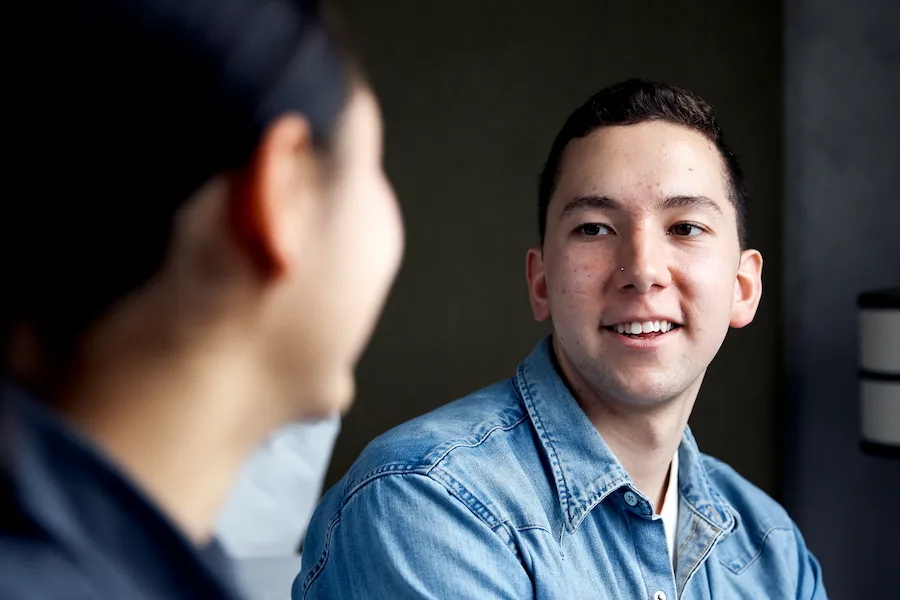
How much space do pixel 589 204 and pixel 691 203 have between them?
0.41 feet

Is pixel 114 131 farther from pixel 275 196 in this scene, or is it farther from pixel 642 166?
pixel 642 166

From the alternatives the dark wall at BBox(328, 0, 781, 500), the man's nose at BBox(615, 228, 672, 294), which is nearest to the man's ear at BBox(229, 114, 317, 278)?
the man's nose at BBox(615, 228, 672, 294)

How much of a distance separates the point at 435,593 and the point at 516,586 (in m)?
0.11

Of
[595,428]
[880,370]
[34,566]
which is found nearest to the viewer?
[34,566]

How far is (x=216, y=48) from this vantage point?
1.25 ft

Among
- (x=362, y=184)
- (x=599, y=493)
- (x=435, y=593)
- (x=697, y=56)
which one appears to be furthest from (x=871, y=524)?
(x=362, y=184)

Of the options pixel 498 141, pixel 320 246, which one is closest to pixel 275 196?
pixel 320 246

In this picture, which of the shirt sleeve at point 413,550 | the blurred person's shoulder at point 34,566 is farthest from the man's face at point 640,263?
the blurred person's shoulder at point 34,566

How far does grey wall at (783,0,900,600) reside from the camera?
2.75 metres

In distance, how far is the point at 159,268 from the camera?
0.40 meters

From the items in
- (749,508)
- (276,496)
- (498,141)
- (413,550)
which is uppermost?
(498,141)

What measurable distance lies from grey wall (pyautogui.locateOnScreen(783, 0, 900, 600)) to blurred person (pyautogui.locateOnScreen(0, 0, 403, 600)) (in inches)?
105

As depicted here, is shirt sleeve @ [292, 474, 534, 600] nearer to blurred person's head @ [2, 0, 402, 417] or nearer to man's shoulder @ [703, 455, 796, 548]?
man's shoulder @ [703, 455, 796, 548]

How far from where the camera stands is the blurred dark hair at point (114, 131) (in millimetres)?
377
